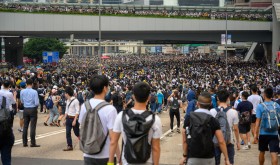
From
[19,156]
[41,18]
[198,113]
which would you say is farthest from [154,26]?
[198,113]

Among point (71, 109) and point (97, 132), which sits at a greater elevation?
point (97, 132)

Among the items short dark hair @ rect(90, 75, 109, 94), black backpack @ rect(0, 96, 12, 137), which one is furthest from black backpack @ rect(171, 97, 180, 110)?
short dark hair @ rect(90, 75, 109, 94)

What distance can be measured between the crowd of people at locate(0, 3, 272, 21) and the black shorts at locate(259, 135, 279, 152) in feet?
174

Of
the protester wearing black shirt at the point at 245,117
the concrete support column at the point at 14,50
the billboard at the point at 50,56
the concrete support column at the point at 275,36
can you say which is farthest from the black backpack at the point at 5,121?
the billboard at the point at 50,56

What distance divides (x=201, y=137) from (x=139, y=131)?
4.54 ft

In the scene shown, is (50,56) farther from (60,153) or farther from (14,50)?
(60,153)

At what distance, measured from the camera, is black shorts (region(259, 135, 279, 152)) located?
9883 mm

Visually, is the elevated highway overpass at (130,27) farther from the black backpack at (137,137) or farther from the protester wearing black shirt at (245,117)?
the black backpack at (137,137)

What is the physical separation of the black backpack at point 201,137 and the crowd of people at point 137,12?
5507 centimetres

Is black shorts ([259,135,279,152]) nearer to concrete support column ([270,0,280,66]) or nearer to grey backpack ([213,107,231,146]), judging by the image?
grey backpack ([213,107,231,146])

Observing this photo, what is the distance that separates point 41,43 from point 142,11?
5259cm

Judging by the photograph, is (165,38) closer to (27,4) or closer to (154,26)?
(154,26)

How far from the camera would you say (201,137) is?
7340 mm

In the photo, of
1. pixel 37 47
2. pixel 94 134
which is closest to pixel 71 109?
pixel 94 134
